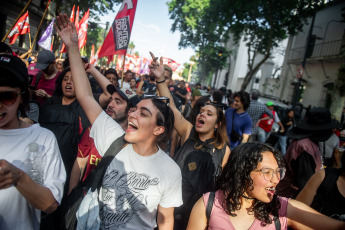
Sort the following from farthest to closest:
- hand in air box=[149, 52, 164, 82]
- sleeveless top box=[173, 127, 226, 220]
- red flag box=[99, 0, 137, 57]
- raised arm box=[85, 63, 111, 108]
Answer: red flag box=[99, 0, 137, 57]
hand in air box=[149, 52, 164, 82]
raised arm box=[85, 63, 111, 108]
sleeveless top box=[173, 127, 226, 220]

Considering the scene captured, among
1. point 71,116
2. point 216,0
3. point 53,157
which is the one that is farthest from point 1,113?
point 216,0

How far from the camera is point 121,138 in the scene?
1.97 metres

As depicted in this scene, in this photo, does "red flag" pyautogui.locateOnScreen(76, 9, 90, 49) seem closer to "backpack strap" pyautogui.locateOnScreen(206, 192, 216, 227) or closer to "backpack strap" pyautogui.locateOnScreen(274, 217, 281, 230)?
"backpack strap" pyautogui.locateOnScreen(206, 192, 216, 227)

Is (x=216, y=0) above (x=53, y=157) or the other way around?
above

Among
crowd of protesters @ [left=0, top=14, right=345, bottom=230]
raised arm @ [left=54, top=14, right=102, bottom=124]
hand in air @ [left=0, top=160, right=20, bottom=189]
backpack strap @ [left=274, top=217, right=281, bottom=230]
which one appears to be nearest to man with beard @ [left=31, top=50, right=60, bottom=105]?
crowd of protesters @ [left=0, top=14, right=345, bottom=230]

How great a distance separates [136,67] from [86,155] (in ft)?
61.0

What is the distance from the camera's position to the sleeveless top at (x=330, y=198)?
195cm

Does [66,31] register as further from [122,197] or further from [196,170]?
[196,170]

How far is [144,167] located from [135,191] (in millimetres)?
189

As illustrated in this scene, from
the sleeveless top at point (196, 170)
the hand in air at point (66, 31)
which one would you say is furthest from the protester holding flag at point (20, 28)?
the sleeveless top at point (196, 170)

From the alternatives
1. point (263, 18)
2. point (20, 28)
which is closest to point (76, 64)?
point (20, 28)

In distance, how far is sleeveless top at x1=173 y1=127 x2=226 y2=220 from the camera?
8.24 ft

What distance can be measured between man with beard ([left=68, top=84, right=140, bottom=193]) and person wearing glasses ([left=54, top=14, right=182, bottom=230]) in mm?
351

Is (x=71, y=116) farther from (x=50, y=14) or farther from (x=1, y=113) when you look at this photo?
(x=50, y=14)
